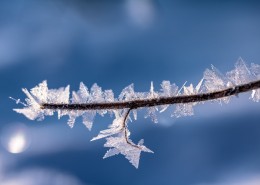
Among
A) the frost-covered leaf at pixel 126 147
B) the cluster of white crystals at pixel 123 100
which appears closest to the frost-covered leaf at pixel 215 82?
the cluster of white crystals at pixel 123 100

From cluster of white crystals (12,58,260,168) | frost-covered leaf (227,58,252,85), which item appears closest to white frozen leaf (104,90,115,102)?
cluster of white crystals (12,58,260,168)

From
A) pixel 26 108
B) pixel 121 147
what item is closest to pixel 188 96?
pixel 121 147

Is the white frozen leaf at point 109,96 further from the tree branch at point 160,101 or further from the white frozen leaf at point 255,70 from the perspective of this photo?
the white frozen leaf at point 255,70

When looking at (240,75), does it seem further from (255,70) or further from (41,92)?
(41,92)

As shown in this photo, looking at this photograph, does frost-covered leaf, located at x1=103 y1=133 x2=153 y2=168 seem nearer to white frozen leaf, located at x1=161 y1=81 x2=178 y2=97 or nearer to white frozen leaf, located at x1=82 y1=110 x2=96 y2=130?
white frozen leaf, located at x1=82 y1=110 x2=96 y2=130

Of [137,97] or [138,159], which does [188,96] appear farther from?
[138,159]

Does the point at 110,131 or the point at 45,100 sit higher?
the point at 45,100
